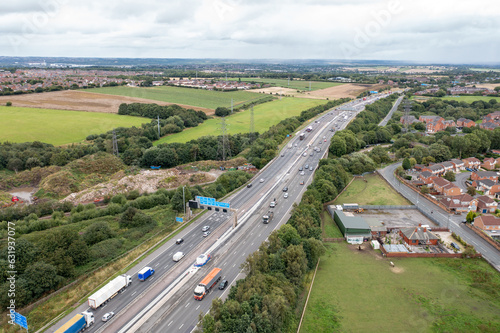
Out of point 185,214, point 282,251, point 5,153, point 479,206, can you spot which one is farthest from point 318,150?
point 5,153

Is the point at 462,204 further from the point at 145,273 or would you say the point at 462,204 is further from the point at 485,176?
the point at 145,273

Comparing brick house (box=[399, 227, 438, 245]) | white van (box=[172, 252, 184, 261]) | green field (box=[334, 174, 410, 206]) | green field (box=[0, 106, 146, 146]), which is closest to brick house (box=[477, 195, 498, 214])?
green field (box=[334, 174, 410, 206])

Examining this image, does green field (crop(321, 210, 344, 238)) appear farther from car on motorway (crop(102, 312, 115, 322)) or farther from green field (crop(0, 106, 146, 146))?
green field (crop(0, 106, 146, 146))

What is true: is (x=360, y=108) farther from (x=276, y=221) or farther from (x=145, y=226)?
(x=145, y=226)

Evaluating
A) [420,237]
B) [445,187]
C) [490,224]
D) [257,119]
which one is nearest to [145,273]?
[420,237]

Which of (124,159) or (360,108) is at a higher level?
(360,108)

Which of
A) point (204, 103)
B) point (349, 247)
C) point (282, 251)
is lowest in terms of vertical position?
→ point (349, 247)
